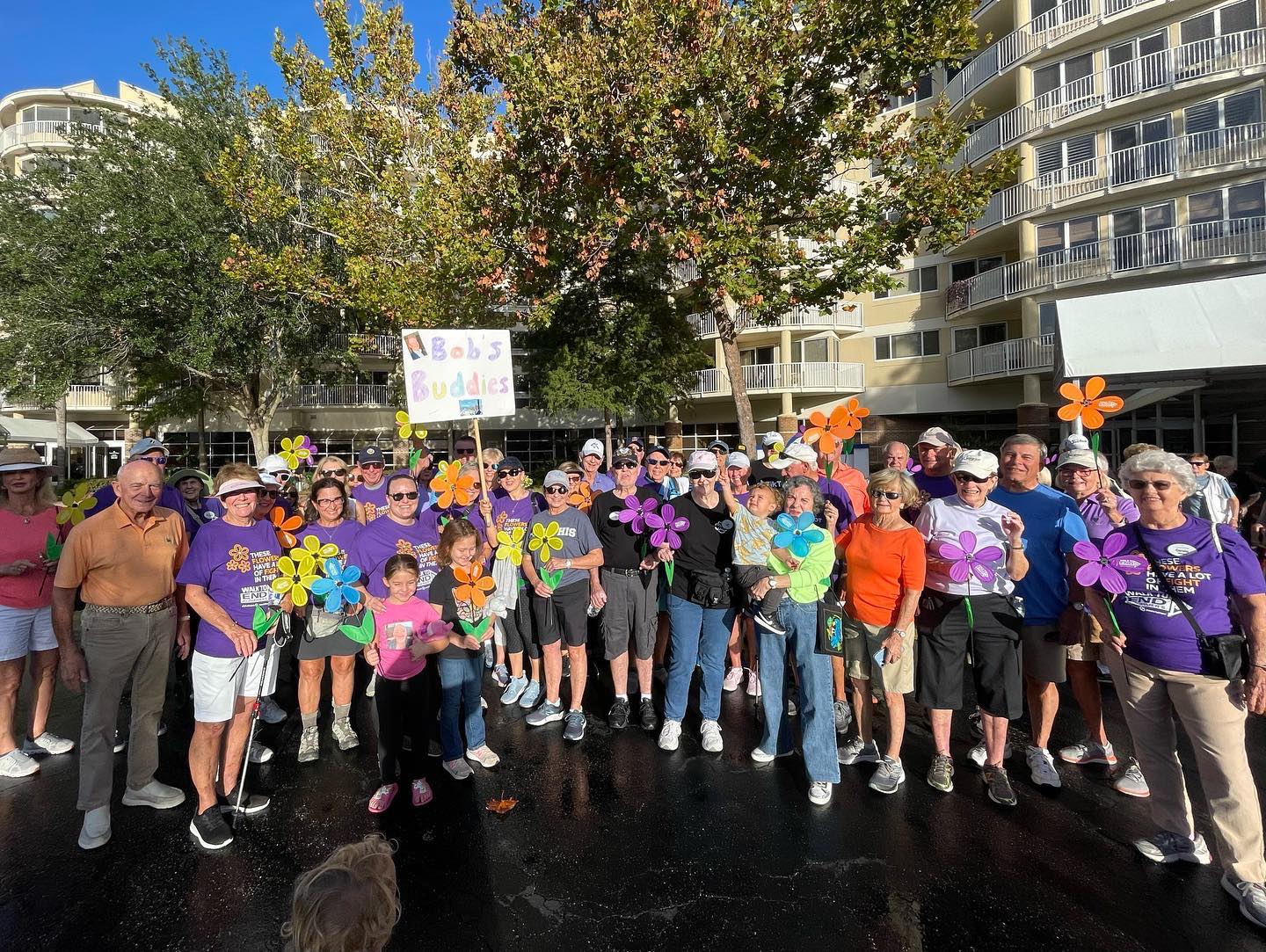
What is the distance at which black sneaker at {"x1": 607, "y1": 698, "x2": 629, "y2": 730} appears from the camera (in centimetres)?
468

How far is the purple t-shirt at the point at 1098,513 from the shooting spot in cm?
407

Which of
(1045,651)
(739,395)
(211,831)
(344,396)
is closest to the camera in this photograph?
(211,831)

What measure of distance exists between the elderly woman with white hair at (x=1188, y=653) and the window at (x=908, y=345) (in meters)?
24.4

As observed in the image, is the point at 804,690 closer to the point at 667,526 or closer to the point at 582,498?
the point at 667,526

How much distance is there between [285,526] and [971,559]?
13.7 ft

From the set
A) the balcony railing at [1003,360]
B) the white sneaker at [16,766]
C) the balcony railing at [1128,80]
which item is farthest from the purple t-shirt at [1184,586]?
the balcony railing at [1003,360]

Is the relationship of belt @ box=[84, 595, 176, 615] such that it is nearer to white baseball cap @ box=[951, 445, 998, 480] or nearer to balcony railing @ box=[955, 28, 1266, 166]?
white baseball cap @ box=[951, 445, 998, 480]

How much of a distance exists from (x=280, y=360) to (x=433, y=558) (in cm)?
1734

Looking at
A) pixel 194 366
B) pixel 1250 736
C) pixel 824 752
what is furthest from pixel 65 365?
pixel 1250 736

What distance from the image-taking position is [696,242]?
1047 centimetres

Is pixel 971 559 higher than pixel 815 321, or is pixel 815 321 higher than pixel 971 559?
pixel 815 321

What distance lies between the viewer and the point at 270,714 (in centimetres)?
497

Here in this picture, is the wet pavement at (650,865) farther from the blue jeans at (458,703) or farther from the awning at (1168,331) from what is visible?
the awning at (1168,331)

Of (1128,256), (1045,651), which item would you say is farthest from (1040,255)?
(1045,651)
